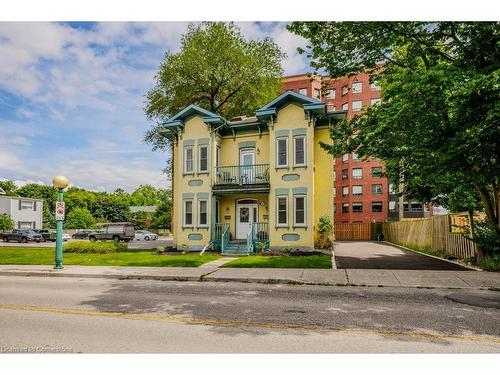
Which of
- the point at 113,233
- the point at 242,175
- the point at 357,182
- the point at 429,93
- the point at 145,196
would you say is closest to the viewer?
the point at 429,93

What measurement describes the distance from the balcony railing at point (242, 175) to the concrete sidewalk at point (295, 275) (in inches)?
321

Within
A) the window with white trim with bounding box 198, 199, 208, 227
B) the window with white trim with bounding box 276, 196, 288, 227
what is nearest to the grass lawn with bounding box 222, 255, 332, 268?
the window with white trim with bounding box 276, 196, 288, 227

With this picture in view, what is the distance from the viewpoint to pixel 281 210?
1906cm

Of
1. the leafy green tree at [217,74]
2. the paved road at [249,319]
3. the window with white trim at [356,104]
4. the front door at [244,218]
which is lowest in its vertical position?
the paved road at [249,319]

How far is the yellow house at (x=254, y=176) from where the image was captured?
61.2 feet

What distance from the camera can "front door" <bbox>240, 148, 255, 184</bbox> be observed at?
2011 centimetres

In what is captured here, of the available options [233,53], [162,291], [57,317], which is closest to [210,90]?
[233,53]

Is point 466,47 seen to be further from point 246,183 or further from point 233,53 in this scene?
point 233,53

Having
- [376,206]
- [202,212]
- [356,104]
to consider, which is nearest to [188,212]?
[202,212]

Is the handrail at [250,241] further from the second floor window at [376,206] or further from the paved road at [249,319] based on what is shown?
the second floor window at [376,206]

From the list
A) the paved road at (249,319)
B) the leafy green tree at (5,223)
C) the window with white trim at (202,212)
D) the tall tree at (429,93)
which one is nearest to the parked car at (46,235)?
the leafy green tree at (5,223)

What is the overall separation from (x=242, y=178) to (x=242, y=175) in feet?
0.86

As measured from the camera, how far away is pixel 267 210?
20125 millimetres

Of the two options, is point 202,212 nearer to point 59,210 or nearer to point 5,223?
point 59,210
